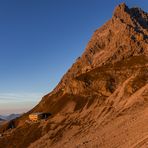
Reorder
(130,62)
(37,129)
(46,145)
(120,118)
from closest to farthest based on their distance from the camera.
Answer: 1. (120,118)
2. (46,145)
3. (37,129)
4. (130,62)

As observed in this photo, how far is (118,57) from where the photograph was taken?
186 meters

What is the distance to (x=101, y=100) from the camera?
13312 cm

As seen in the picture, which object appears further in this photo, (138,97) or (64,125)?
(64,125)

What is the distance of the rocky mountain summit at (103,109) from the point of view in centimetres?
8294

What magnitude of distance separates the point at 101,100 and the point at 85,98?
1369 centimetres

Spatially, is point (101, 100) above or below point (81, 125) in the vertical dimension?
above

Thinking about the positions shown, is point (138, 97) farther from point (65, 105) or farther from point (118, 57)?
point (118, 57)

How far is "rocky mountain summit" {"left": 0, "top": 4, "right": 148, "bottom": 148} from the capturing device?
8294cm

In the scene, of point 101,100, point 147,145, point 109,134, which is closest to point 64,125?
point 101,100

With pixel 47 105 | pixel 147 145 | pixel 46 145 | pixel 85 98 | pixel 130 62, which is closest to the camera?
pixel 147 145

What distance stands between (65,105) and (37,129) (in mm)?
22469

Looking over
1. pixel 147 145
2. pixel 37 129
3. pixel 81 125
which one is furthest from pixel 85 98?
pixel 147 145

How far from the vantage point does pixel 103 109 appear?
4646 inches

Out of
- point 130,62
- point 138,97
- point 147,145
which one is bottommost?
point 147,145
